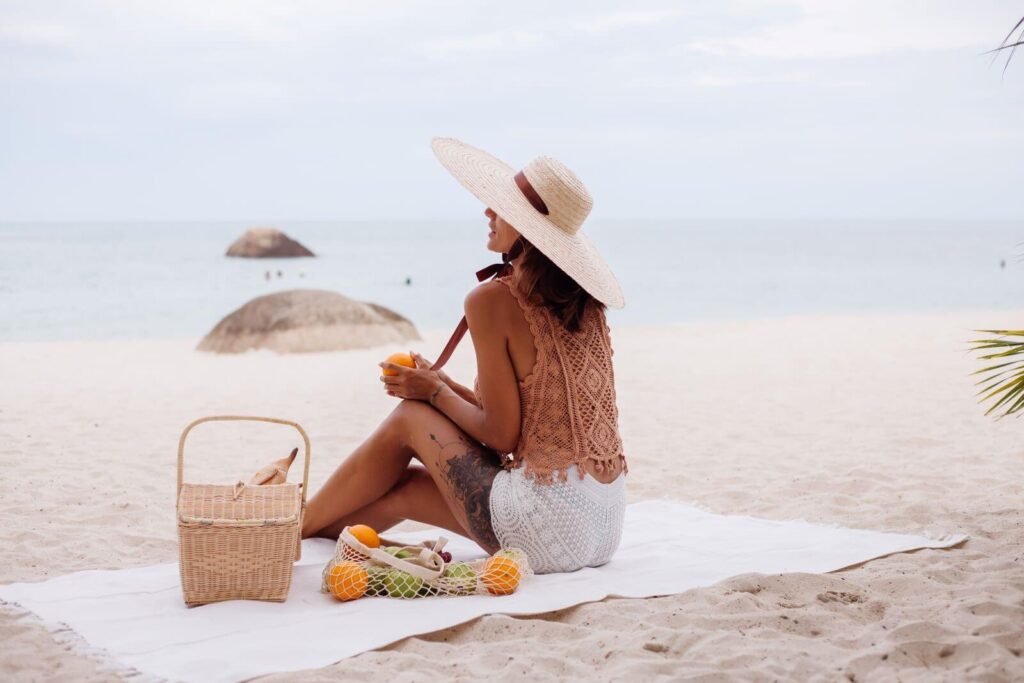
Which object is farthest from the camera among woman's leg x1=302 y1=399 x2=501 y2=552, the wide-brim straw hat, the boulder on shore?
the boulder on shore

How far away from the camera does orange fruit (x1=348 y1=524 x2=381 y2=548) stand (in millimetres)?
3861

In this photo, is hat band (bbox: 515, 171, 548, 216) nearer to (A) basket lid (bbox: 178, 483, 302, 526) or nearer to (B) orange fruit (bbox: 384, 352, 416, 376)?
(B) orange fruit (bbox: 384, 352, 416, 376)

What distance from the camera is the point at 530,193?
389 centimetres

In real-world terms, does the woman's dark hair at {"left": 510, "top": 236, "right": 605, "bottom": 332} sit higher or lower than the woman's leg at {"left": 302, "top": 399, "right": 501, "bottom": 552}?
higher

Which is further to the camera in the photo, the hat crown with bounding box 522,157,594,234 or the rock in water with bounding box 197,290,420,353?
the rock in water with bounding box 197,290,420,353

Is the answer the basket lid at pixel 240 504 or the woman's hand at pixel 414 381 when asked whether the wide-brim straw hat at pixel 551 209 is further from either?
the basket lid at pixel 240 504

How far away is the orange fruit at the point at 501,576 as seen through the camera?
143 inches

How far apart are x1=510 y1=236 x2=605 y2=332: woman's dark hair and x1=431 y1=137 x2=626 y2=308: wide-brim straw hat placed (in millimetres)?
71

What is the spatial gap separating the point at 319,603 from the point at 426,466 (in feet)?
2.09

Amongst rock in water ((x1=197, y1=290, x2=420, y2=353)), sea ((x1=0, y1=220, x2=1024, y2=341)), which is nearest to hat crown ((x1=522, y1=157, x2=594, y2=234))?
rock in water ((x1=197, y1=290, x2=420, y2=353))

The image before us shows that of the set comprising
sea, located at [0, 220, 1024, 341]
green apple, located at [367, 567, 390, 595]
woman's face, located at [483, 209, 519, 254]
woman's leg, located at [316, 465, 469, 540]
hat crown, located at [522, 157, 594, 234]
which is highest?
sea, located at [0, 220, 1024, 341]

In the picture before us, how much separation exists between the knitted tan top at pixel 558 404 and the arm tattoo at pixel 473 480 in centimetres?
10

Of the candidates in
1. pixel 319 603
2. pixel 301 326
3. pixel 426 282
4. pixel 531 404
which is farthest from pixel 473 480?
pixel 426 282

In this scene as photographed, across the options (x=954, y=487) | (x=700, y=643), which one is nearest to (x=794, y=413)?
(x=954, y=487)
